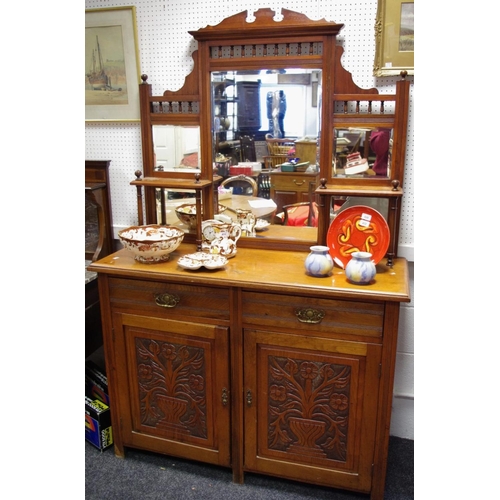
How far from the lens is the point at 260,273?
1.74 m

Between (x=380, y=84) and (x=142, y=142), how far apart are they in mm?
1053

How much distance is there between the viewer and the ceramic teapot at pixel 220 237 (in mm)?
1904

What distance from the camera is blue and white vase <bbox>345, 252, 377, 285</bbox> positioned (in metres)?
1.60

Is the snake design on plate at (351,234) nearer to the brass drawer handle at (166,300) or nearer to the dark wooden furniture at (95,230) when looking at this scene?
the brass drawer handle at (166,300)

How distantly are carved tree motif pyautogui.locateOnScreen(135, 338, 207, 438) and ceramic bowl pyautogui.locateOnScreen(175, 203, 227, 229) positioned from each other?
0.57 metres

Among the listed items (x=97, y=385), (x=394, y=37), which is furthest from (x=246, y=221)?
(x=97, y=385)

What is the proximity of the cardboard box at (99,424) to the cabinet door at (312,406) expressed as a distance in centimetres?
69

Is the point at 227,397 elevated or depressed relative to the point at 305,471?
elevated

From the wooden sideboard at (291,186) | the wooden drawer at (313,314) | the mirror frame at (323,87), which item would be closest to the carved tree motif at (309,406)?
the wooden drawer at (313,314)

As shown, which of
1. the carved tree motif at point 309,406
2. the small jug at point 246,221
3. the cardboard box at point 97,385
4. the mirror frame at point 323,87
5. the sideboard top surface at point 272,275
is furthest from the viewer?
the cardboard box at point 97,385

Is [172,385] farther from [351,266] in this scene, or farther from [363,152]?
[363,152]

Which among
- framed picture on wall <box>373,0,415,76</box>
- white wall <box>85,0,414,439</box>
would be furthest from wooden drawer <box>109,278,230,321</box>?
framed picture on wall <box>373,0,415,76</box>

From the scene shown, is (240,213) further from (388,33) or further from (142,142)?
(388,33)

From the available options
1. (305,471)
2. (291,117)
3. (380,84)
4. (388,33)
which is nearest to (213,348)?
(305,471)
